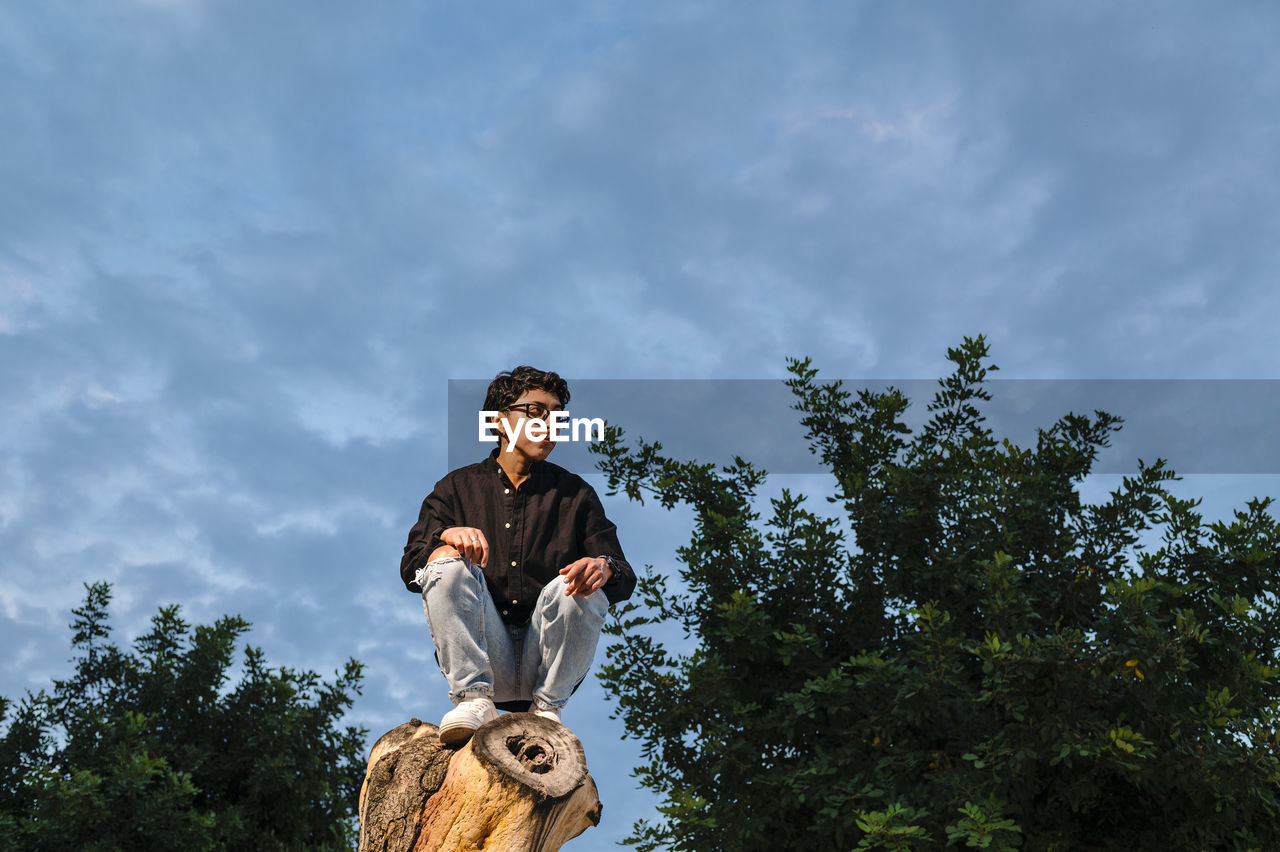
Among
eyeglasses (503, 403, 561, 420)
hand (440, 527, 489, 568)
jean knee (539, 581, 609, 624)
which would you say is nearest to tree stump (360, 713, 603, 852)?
jean knee (539, 581, 609, 624)

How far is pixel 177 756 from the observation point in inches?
504

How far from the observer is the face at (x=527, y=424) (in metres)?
5.48

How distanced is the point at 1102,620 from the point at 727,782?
354 cm

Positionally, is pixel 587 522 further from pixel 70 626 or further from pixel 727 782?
pixel 70 626

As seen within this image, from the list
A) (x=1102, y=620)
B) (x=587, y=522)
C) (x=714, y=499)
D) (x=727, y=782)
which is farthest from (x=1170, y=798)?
(x=587, y=522)

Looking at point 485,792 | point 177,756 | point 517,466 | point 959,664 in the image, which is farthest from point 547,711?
point 177,756

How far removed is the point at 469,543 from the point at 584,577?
0.55 metres

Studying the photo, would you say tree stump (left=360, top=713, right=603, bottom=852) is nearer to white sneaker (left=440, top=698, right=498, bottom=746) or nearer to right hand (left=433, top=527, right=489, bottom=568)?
white sneaker (left=440, top=698, right=498, bottom=746)

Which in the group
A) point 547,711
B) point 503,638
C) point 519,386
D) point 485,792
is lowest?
point 485,792

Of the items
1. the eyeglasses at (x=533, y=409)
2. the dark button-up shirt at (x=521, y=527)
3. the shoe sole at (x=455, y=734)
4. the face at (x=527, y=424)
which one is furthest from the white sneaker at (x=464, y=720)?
the eyeglasses at (x=533, y=409)

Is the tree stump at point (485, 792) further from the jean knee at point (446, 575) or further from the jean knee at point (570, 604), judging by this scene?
the jean knee at point (446, 575)

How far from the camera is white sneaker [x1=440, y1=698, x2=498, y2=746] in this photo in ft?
16.1

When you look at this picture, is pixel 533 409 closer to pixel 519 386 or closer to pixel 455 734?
pixel 519 386

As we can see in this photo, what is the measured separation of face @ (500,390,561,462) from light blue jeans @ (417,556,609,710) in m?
0.67
